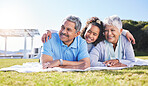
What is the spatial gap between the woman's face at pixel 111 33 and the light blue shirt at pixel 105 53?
0.20 m

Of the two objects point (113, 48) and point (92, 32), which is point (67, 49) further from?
point (113, 48)

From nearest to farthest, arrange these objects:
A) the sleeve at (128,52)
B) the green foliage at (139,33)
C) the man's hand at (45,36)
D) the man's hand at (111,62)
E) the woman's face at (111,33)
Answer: the man's hand at (45,36) < the man's hand at (111,62) < the woman's face at (111,33) < the sleeve at (128,52) < the green foliage at (139,33)

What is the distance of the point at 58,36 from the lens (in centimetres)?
347

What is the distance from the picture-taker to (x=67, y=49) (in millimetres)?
3393

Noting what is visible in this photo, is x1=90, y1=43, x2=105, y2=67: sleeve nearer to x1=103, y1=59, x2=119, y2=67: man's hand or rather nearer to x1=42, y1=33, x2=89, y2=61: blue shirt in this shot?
x1=103, y1=59, x2=119, y2=67: man's hand

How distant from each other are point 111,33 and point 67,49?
4.05 feet

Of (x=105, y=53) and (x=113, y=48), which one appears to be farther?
(x=113, y=48)

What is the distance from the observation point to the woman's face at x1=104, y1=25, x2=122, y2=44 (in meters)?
3.74

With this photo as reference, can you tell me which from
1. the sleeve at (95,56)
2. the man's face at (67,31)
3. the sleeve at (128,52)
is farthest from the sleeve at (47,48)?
the sleeve at (128,52)

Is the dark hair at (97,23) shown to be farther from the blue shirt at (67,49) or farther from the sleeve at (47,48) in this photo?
the sleeve at (47,48)

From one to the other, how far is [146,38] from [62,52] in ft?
73.1

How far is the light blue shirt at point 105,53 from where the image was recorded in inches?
143

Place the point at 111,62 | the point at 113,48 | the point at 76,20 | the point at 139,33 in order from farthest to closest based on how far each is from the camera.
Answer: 1. the point at 139,33
2. the point at 113,48
3. the point at 111,62
4. the point at 76,20

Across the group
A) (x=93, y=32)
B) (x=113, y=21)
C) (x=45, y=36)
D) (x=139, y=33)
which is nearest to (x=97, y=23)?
(x=93, y=32)
